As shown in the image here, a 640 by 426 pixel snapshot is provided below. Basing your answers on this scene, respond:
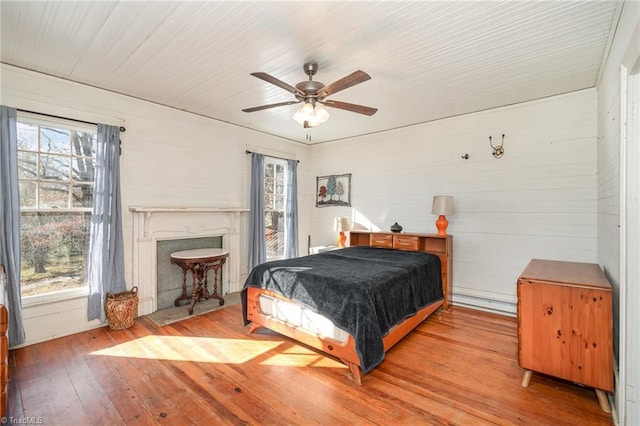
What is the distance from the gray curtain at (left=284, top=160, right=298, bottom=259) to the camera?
558 cm

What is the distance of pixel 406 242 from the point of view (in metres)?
4.21

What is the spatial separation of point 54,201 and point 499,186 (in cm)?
525

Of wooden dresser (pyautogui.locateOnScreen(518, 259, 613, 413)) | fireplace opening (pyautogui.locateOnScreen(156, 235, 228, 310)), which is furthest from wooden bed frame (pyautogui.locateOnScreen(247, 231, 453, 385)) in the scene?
fireplace opening (pyautogui.locateOnScreen(156, 235, 228, 310))

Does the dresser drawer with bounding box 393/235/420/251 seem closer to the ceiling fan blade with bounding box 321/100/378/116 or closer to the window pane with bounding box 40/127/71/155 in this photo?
the ceiling fan blade with bounding box 321/100/378/116

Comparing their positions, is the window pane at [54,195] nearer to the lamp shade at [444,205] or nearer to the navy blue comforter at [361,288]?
the navy blue comforter at [361,288]

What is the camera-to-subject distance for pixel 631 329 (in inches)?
64.6

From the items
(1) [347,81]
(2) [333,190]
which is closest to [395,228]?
(2) [333,190]

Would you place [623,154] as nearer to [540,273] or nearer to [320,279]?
[540,273]

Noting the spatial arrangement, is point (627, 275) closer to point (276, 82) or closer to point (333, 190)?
point (276, 82)

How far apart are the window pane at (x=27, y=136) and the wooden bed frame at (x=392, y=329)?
264cm

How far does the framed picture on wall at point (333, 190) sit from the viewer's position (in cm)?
551

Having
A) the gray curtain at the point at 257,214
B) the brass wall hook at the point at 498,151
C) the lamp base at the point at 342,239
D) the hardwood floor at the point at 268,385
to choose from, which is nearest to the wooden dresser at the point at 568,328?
the hardwood floor at the point at 268,385

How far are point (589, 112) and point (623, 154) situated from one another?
7.06 feet

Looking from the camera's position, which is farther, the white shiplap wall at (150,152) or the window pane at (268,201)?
the window pane at (268,201)
